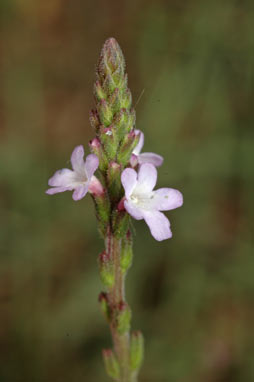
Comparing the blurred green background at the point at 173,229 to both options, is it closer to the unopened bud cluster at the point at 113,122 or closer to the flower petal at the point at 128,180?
the unopened bud cluster at the point at 113,122

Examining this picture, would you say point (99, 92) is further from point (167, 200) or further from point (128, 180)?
point (167, 200)

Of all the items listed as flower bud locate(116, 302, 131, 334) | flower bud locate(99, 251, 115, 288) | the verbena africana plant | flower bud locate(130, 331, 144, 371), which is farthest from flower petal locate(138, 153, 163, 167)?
flower bud locate(130, 331, 144, 371)

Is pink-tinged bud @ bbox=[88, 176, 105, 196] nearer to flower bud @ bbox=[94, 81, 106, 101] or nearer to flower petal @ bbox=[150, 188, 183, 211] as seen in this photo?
flower petal @ bbox=[150, 188, 183, 211]

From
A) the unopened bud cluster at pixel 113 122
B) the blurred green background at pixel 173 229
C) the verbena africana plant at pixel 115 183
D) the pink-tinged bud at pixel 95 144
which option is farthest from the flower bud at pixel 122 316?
the blurred green background at pixel 173 229

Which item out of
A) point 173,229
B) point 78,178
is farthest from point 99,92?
point 173,229

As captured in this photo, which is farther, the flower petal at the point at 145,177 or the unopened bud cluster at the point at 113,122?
the flower petal at the point at 145,177

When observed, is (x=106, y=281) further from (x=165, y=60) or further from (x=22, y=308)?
(x=165, y=60)
